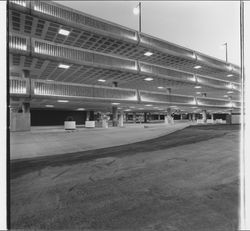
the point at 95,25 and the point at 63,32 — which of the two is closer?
the point at 63,32

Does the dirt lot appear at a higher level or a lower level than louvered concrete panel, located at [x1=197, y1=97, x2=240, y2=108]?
lower

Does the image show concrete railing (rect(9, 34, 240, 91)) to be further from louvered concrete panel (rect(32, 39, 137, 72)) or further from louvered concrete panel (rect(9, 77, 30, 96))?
louvered concrete panel (rect(9, 77, 30, 96))

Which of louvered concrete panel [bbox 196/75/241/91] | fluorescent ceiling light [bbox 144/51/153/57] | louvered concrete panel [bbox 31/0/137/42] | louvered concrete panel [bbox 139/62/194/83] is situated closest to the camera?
louvered concrete panel [bbox 31/0/137/42]

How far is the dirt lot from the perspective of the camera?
5.64 feet

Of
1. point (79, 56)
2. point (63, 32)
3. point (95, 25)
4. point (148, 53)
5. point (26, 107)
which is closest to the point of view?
point (63, 32)

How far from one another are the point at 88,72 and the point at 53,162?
39.5ft

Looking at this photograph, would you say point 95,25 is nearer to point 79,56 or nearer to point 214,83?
point 79,56

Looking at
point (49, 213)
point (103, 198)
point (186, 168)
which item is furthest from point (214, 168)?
point (49, 213)

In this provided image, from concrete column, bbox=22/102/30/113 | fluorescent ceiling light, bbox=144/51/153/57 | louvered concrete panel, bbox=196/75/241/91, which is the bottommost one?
concrete column, bbox=22/102/30/113

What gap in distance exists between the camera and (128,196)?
225 centimetres

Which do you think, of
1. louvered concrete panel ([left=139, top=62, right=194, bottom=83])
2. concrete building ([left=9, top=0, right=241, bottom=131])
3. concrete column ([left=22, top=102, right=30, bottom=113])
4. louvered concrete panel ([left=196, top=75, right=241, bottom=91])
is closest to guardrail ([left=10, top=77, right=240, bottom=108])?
concrete building ([left=9, top=0, right=241, bottom=131])

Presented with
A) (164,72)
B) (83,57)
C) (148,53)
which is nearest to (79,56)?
(83,57)

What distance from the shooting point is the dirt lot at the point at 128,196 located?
1.72m
